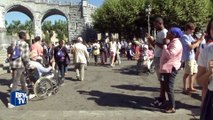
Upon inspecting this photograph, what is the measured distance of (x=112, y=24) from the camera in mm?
48219

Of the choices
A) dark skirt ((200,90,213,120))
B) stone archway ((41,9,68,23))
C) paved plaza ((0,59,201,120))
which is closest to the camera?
dark skirt ((200,90,213,120))

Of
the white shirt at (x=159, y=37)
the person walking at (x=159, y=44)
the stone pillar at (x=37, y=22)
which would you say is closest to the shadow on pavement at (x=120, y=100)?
the person walking at (x=159, y=44)

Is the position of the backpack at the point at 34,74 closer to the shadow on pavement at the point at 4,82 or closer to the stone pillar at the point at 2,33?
the shadow on pavement at the point at 4,82

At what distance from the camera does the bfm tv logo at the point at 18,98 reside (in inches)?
350

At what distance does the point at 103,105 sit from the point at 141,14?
125 feet

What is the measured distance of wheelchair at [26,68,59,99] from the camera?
390 inches

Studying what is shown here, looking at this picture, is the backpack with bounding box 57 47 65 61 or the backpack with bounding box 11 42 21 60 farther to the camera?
the backpack with bounding box 57 47 65 61

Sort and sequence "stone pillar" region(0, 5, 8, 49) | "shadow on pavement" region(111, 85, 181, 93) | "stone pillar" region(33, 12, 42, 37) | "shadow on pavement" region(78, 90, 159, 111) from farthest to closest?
1. "stone pillar" region(33, 12, 42, 37)
2. "stone pillar" region(0, 5, 8, 49)
3. "shadow on pavement" region(111, 85, 181, 93)
4. "shadow on pavement" region(78, 90, 159, 111)

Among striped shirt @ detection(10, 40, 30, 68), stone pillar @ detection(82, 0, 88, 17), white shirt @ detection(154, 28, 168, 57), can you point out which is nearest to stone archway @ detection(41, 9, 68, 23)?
stone pillar @ detection(82, 0, 88, 17)

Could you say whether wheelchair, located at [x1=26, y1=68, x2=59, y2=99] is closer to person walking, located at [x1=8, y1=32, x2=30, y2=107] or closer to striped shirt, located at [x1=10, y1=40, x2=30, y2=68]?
person walking, located at [x1=8, y1=32, x2=30, y2=107]

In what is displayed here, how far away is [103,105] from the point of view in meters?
8.83

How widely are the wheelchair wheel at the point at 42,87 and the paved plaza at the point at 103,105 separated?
0.70ft

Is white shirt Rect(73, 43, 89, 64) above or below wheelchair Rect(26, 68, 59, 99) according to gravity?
above

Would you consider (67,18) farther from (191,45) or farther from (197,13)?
(191,45)
